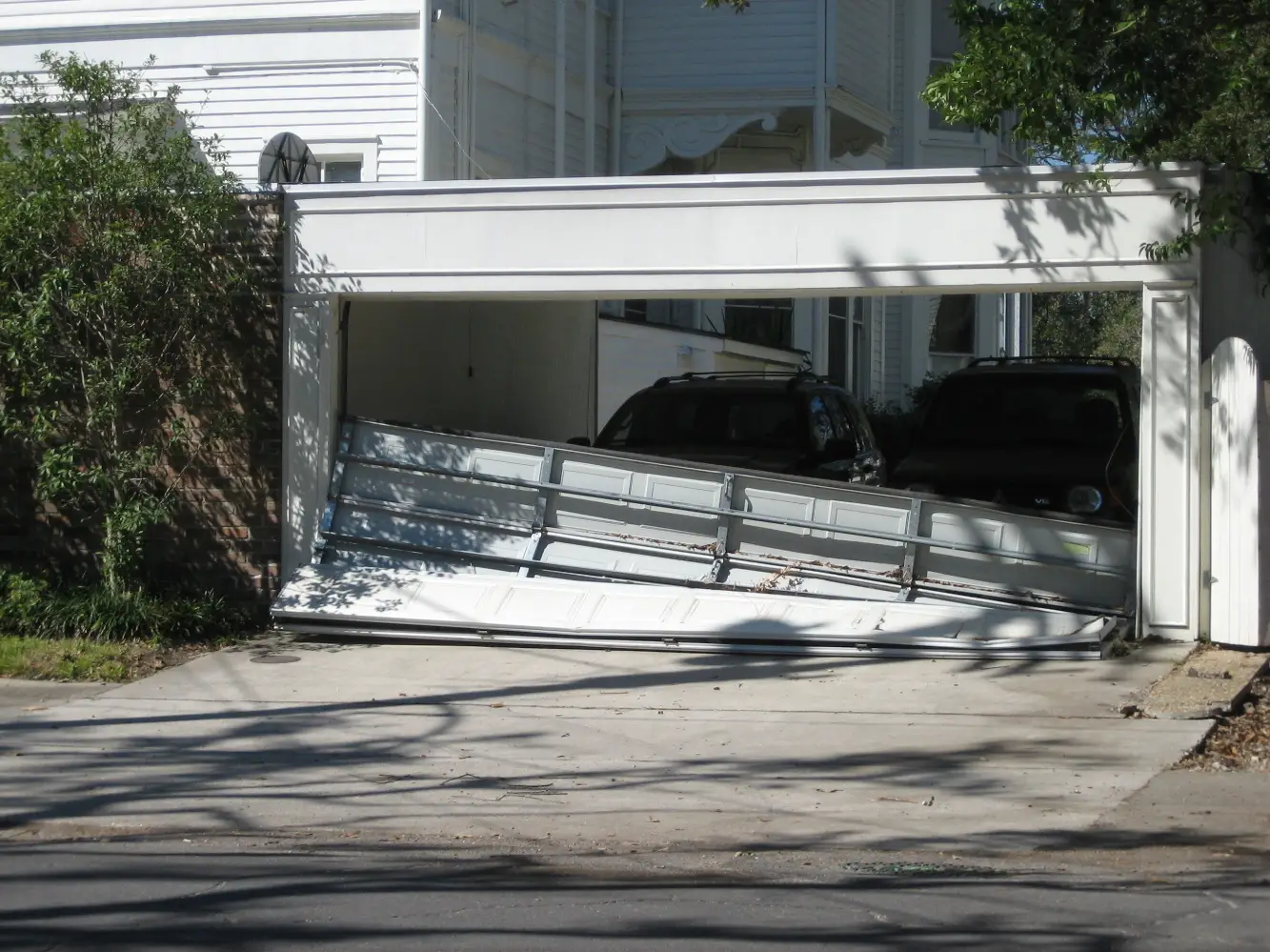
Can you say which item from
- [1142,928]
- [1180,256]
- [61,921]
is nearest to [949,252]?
[1180,256]

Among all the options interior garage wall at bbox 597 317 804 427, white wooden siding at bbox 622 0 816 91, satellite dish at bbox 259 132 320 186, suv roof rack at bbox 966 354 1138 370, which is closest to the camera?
suv roof rack at bbox 966 354 1138 370

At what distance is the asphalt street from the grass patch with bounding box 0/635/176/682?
4119 millimetres

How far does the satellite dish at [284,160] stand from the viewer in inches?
591

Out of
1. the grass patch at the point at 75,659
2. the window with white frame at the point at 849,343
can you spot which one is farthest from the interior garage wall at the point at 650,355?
the grass patch at the point at 75,659

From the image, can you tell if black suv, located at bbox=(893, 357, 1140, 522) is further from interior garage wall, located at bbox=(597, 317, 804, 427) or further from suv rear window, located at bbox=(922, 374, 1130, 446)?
interior garage wall, located at bbox=(597, 317, 804, 427)

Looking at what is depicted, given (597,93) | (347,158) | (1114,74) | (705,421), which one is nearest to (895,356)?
(597,93)

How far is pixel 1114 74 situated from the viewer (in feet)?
35.9

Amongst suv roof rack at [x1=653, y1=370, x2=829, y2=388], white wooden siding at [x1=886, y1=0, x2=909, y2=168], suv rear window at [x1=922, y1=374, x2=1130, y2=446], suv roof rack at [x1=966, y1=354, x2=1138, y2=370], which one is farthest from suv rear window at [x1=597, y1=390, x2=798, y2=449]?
white wooden siding at [x1=886, y1=0, x2=909, y2=168]

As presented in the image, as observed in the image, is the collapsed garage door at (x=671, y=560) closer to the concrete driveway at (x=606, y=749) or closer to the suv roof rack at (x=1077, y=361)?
the concrete driveway at (x=606, y=749)

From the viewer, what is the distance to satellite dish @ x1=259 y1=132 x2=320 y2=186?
15016mm

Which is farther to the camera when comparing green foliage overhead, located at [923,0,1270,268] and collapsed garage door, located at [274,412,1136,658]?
collapsed garage door, located at [274,412,1136,658]

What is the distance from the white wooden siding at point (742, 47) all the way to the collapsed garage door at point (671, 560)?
894 cm

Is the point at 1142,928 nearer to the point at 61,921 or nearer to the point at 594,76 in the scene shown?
the point at 61,921

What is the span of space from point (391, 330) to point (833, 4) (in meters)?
8.15
